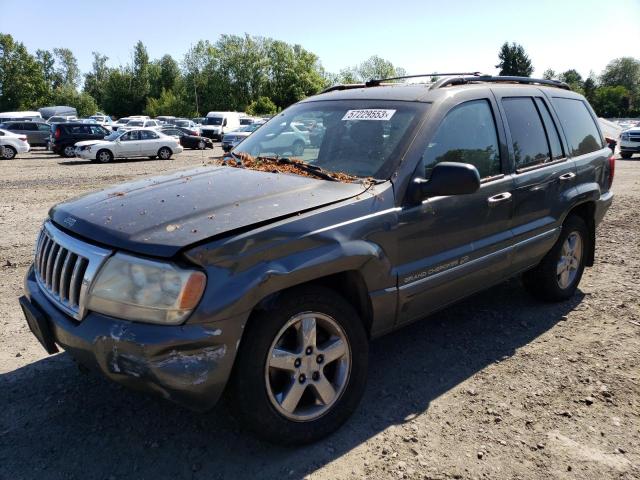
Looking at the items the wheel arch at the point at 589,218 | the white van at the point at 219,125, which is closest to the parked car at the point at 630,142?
the wheel arch at the point at 589,218

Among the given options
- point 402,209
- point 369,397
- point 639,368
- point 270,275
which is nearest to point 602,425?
point 639,368

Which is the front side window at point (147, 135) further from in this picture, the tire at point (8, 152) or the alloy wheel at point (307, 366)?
the alloy wheel at point (307, 366)

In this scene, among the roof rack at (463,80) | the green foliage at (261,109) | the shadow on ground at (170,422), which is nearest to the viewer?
the shadow on ground at (170,422)

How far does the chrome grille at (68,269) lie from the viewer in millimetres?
2479

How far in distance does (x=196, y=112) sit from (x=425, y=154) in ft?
267

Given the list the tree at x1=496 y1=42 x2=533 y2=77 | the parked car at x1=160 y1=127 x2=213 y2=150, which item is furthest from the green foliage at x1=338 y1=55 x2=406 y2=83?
the parked car at x1=160 y1=127 x2=213 y2=150

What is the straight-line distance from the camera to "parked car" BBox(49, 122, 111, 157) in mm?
24344

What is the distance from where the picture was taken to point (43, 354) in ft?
12.4

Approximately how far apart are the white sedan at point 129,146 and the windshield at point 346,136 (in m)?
19.8

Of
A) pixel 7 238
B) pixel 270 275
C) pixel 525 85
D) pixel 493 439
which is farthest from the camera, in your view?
pixel 7 238

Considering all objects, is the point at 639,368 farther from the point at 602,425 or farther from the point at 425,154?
the point at 425,154

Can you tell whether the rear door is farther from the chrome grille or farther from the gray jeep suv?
the chrome grille

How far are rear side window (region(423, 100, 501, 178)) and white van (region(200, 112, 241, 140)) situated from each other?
3333 cm

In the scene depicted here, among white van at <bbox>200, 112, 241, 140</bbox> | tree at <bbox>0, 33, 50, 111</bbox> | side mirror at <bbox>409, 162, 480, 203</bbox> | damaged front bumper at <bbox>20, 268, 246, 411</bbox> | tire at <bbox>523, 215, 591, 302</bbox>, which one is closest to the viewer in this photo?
damaged front bumper at <bbox>20, 268, 246, 411</bbox>
